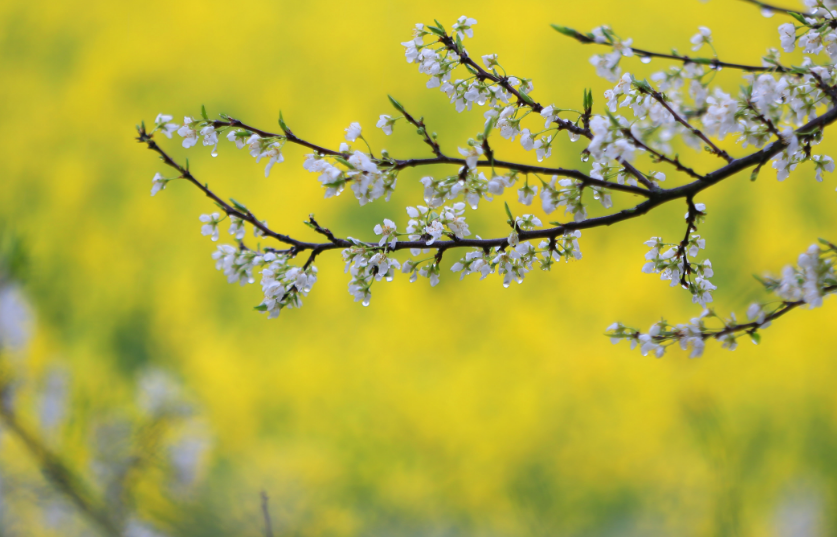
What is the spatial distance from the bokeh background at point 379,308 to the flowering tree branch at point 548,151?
0.86 meters

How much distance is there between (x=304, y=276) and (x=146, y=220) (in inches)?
63.5

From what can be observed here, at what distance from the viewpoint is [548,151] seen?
57 centimetres

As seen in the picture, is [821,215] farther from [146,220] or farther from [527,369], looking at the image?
[146,220]

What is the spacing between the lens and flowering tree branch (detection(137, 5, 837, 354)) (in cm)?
43

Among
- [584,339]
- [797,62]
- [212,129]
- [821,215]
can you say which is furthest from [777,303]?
[797,62]

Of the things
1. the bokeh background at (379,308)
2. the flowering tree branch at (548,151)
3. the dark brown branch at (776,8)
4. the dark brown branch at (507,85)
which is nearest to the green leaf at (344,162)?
the flowering tree branch at (548,151)

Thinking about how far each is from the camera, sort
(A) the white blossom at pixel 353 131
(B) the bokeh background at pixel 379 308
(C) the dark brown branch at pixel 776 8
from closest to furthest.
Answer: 1. (C) the dark brown branch at pixel 776 8
2. (A) the white blossom at pixel 353 131
3. (B) the bokeh background at pixel 379 308

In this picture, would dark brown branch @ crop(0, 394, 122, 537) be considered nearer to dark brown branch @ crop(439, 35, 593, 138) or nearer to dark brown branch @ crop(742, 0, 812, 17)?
dark brown branch @ crop(439, 35, 593, 138)

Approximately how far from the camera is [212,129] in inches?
20.8

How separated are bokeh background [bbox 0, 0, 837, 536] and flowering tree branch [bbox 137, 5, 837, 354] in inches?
33.7

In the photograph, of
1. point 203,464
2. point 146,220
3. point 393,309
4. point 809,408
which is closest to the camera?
point 809,408

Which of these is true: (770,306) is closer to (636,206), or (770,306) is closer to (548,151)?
(636,206)

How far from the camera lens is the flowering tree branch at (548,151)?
0.43 meters

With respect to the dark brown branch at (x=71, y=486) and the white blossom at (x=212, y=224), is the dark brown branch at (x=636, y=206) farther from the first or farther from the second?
the dark brown branch at (x=71, y=486)
